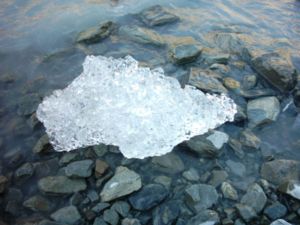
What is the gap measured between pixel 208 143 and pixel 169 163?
0.51m

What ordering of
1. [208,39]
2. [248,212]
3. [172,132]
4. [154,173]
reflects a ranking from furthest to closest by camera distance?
[208,39]
[172,132]
[154,173]
[248,212]

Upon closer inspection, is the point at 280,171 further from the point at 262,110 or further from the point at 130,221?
the point at 130,221

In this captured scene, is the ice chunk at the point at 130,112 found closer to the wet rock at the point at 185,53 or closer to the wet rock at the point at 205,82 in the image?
the wet rock at the point at 205,82

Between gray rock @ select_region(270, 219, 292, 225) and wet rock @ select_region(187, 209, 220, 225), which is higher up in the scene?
gray rock @ select_region(270, 219, 292, 225)

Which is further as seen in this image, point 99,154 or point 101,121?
point 101,121

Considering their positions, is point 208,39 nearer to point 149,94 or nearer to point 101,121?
point 149,94

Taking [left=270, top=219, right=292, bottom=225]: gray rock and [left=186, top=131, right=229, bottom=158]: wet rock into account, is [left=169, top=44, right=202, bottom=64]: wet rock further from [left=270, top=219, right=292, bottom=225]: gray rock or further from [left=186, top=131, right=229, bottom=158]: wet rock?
[left=270, top=219, right=292, bottom=225]: gray rock

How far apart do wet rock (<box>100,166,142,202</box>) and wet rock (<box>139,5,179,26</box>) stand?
130 inches

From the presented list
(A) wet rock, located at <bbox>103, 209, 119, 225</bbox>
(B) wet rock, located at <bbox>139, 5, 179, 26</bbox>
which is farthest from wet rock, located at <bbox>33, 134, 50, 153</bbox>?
(B) wet rock, located at <bbox>139, 5, 179, 26</bbox>

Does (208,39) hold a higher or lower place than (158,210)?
higher

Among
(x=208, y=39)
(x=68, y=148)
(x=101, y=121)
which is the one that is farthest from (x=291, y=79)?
(x=68, y=148)

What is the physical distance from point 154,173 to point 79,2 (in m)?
4.47

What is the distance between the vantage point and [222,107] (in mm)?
4281

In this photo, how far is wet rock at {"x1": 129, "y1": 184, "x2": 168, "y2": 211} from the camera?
3.35 metres
